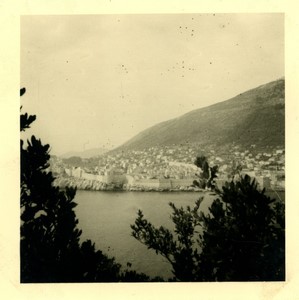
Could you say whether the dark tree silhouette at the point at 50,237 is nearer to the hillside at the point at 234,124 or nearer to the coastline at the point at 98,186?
the coastline at the point at 98,186

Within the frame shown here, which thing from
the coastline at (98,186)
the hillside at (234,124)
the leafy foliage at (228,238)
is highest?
the hillside at (234,124)

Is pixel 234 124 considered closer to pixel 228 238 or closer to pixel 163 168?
pixel 163 168

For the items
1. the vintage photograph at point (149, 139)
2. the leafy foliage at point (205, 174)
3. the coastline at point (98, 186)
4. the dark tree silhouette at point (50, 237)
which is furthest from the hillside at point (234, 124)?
the dark tree silhouette at point (50, 237)

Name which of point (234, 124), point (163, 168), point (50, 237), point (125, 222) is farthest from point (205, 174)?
→ point (50, 237)

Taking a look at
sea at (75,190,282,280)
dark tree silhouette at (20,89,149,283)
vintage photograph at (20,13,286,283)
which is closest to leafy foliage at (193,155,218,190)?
vintage photograph at (20,13,286,283)
